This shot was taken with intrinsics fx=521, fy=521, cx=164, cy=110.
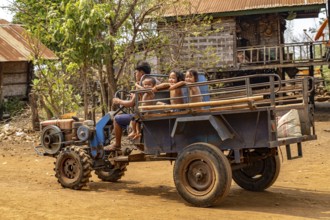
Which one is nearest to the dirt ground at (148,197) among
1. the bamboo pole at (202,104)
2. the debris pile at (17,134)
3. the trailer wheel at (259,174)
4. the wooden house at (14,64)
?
the trailer wheel at (259,174)

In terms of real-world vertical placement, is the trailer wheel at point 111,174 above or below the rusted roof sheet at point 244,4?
below

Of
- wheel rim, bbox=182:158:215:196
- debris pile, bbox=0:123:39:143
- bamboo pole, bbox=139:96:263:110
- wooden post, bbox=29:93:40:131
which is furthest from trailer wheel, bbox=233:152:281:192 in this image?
wooden post, bbox=29:93:40:131

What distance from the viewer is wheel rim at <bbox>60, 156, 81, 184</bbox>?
8.57m

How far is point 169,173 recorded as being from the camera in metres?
10.5

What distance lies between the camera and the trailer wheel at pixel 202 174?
22.1ft

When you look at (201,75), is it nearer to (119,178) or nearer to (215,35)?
(119,178)

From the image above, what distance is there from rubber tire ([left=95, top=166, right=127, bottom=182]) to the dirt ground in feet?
0.46

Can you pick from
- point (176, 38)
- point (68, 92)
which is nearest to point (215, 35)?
point (176, 38)

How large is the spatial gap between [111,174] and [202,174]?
2759mm

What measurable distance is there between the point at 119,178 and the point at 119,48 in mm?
5473

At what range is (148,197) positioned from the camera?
795 centimetres

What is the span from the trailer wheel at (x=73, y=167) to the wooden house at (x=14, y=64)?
12798mm

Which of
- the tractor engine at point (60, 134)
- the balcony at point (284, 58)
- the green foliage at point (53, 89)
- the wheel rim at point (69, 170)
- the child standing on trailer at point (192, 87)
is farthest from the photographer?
the balcony at point (284, 58)

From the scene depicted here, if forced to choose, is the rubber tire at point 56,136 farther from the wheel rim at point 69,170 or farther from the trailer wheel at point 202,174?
the trailer wheel at point 202,174
